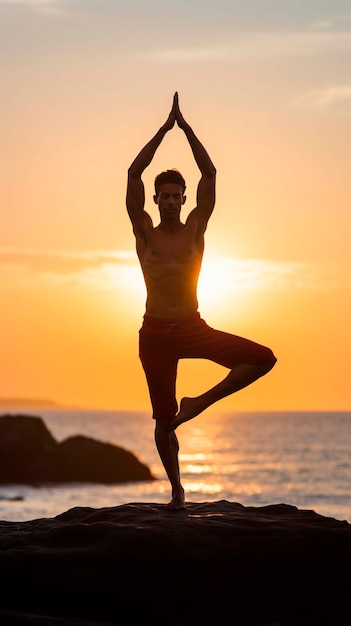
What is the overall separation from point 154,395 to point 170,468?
0.80m

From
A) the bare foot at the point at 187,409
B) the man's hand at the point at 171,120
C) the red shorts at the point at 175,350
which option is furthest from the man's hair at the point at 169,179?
the bare foot at the point at 187,409

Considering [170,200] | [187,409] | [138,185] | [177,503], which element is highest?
[138,185]

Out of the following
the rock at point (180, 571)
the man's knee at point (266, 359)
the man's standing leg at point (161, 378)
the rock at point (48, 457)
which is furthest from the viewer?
the rock at point (48, 457)

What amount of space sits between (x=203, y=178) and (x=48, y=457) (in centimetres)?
4306

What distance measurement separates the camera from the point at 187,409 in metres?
10.6

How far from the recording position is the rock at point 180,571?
9609 mm

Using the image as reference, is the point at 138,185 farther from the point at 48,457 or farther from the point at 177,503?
the point at 48,457

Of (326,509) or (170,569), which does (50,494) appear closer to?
(326,509)

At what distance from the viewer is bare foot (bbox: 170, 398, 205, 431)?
10.5m

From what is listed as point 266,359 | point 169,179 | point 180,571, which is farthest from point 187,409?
point 169,179

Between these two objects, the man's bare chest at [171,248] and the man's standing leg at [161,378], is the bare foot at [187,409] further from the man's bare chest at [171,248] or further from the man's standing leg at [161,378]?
the man's bare chest at [171,248]

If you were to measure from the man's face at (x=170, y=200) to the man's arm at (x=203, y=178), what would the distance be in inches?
10.4

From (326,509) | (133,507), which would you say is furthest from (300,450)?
(133,507)

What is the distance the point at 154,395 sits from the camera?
1085 cm
